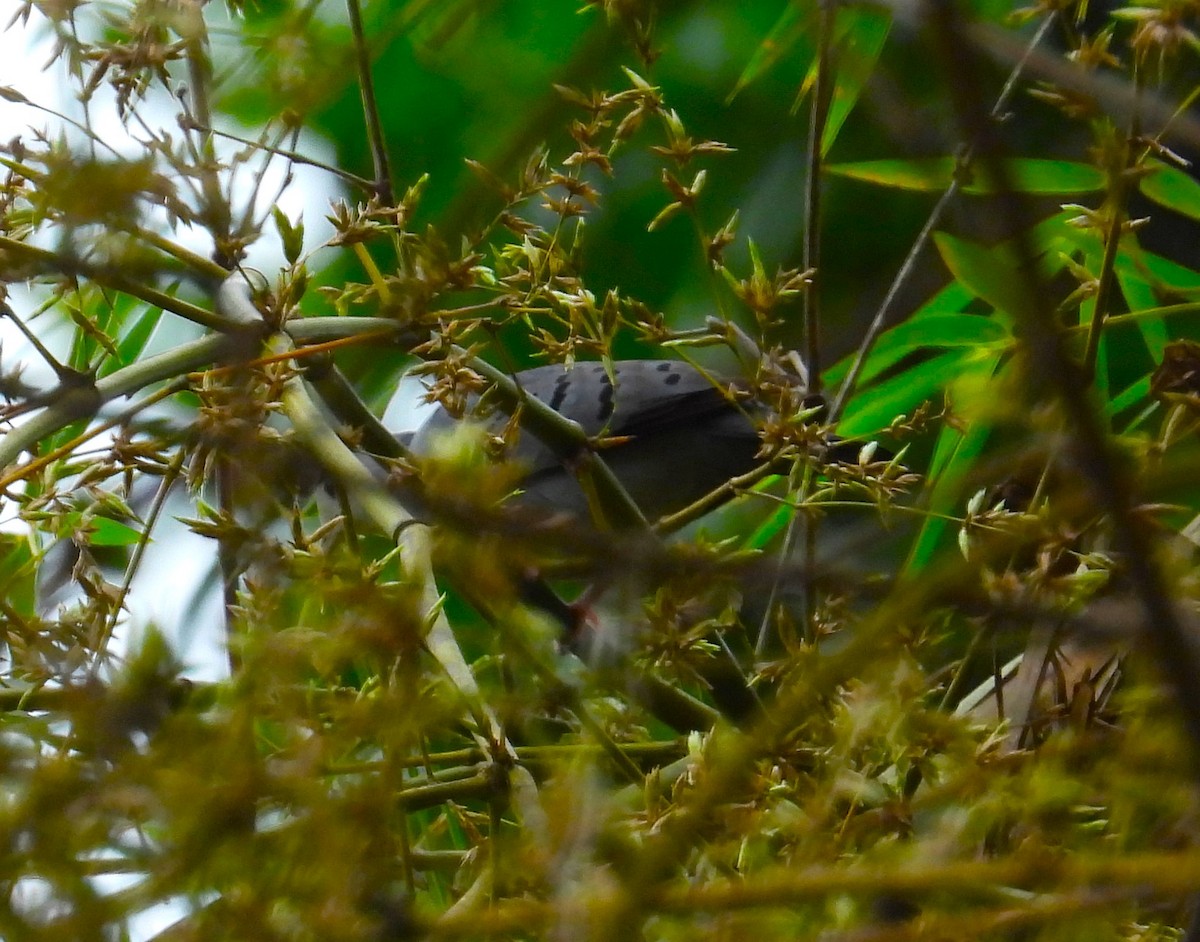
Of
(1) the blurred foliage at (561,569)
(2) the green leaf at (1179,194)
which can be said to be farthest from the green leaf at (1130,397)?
(2) the green leaf at (1179,194)

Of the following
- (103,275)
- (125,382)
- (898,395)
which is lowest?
(103,275)

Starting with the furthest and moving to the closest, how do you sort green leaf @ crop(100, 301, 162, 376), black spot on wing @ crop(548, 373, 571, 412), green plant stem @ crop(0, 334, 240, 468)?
black spot on wing @ crop(548, 373, 571, 412) < green leaf @ crop(100, 301, 162, 376) < green plant stem @ crop(0, 334, 240, 468)

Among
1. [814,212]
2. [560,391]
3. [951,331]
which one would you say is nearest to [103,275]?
[814,212]

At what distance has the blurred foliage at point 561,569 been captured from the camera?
10.4 inches

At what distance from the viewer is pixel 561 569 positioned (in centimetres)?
32

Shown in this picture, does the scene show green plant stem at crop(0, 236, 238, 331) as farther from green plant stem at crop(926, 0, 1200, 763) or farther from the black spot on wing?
the black spot on wing

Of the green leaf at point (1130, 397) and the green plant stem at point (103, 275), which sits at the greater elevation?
the green leaf at point (1130, 397)

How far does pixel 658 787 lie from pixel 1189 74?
594 mm

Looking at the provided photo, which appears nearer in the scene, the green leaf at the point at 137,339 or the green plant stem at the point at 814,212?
the green plant stem at the point at 814,212

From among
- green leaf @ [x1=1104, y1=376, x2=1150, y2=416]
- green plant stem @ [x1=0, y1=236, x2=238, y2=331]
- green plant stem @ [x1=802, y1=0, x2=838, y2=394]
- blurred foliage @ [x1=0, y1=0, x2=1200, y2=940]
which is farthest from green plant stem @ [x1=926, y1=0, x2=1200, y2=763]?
green leaf @ [x1=1104, y1=376, x2=1150, y2=416]

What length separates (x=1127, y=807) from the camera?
380 mm

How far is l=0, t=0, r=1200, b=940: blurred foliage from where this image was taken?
0.26 metres

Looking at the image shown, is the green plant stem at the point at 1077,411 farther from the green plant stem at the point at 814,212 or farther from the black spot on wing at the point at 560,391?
the black spot on wing at the point at 560,391

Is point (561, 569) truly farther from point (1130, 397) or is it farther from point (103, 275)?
point (1130, 397)
